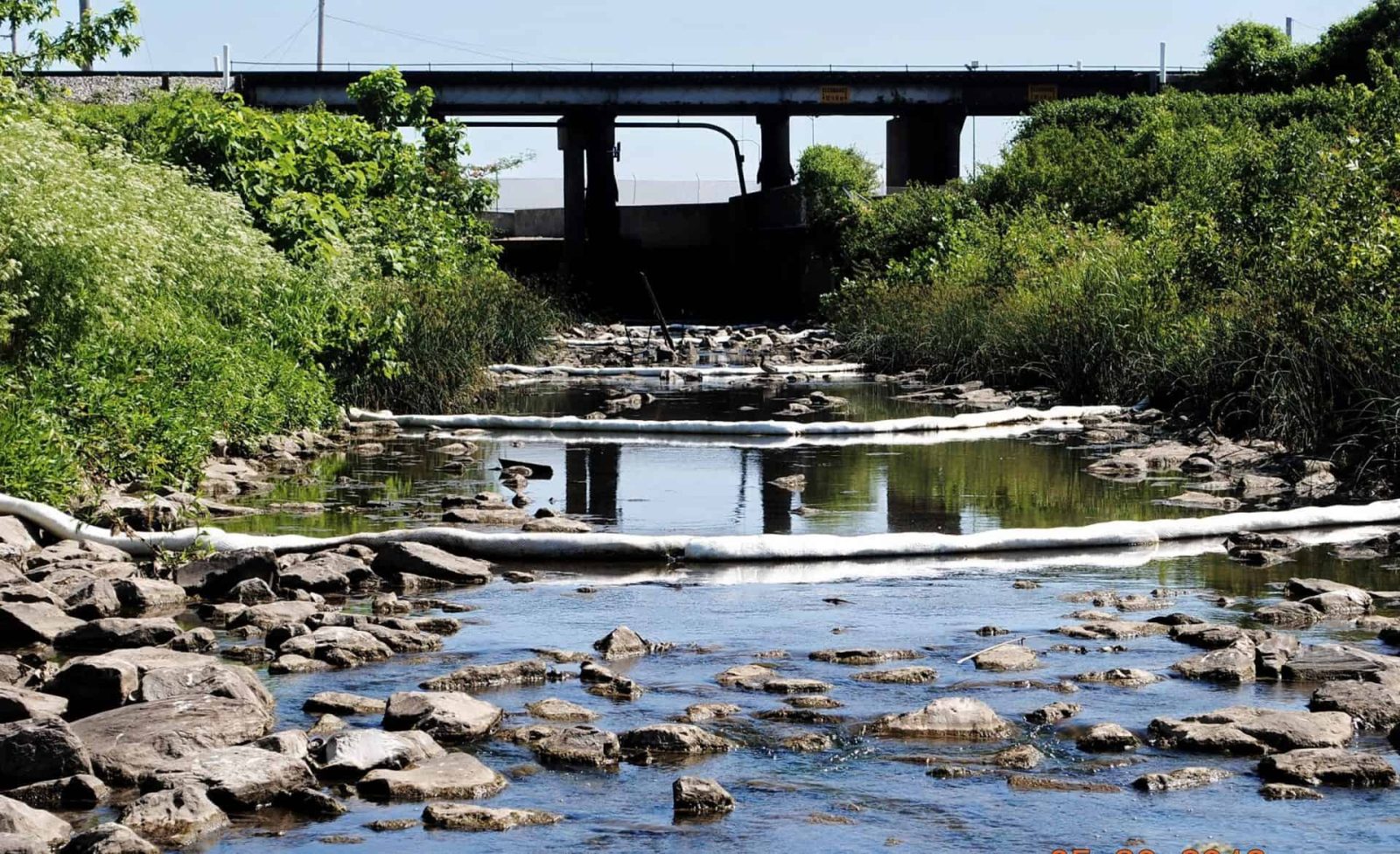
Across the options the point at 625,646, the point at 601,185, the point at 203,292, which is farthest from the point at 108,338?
the point at 601,185

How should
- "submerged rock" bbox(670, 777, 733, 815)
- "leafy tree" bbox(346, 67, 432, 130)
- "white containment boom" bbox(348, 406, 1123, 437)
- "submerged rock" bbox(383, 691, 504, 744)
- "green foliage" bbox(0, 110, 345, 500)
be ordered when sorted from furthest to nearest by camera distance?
1. "leafy tree" bbox(346, 67, 432, 130)
2. "white containment boom" bbox(348, 406, 1123, 437)
3. "green foliage" bbox(0, 110, 345, 500)
4. "submerged rock" bbox(383, 691, 504, 744)
5. "submerged rock" bbox(670, 777, 733, 815)

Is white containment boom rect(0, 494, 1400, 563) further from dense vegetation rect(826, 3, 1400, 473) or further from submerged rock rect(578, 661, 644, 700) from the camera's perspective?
dense vegetation rect(826, 3, 1400, 473)

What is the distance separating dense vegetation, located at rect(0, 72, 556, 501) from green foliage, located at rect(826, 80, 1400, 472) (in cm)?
666

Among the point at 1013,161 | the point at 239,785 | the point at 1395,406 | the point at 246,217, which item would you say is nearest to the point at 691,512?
the point at 1395,406

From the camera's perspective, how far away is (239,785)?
4.82 metres

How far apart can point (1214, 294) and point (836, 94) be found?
130 feet

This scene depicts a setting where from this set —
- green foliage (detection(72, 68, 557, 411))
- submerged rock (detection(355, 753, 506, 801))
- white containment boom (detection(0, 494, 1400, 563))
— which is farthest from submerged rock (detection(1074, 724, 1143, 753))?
green foliage (detection(72, 68, 557, 411))

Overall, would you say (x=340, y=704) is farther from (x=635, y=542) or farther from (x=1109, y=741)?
(x=635, y=542)

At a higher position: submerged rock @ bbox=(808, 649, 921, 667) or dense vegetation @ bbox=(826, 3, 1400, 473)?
dense vegetation @ bbox=(826, 3, 1400, 473)

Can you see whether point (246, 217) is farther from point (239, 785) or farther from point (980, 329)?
point (239, 785)

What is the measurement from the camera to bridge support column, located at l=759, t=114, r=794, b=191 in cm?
5522

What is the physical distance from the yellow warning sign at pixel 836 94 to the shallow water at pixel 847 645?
42.6 meters

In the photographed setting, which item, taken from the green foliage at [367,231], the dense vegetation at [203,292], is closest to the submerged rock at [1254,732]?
the dense vegetation at [203,292]

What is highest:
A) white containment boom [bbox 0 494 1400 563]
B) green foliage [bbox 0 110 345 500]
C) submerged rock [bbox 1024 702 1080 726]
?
green foliage [bbox 0 110 345 500]
